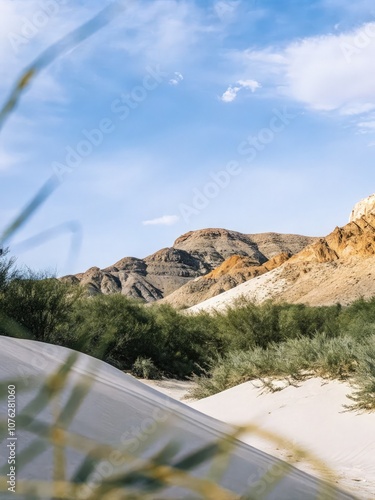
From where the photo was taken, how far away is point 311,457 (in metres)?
0.59

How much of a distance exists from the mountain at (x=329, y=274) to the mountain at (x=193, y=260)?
1305 cm

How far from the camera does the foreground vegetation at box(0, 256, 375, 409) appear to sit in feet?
38.8

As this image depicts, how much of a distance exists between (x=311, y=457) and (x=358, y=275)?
51665 mm

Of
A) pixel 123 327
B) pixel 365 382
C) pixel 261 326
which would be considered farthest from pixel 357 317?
pixel 365 382

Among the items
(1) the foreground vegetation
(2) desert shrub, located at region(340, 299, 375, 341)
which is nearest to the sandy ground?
(1) the foreground vegetation

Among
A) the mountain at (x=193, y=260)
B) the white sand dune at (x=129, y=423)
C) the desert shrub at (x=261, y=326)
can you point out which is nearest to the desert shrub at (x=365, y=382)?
the white sand dune at (x=129, y=423)

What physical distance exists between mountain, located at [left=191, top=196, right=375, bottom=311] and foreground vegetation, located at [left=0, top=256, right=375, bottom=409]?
24.5 metres

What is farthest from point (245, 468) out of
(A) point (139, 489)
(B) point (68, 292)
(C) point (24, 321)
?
(B) point (68, 292)

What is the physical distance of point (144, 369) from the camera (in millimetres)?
19734

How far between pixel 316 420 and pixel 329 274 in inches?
1775

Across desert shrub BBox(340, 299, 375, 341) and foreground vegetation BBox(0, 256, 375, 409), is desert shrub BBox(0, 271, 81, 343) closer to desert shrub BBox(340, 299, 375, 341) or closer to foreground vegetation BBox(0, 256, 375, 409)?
foreground vegetation BBox(0, 256, 375, 409)

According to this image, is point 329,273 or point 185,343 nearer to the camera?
point 185,343

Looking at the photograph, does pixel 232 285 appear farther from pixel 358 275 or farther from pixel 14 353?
pixel 14 353

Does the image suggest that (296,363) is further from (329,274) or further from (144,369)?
(329,274)
